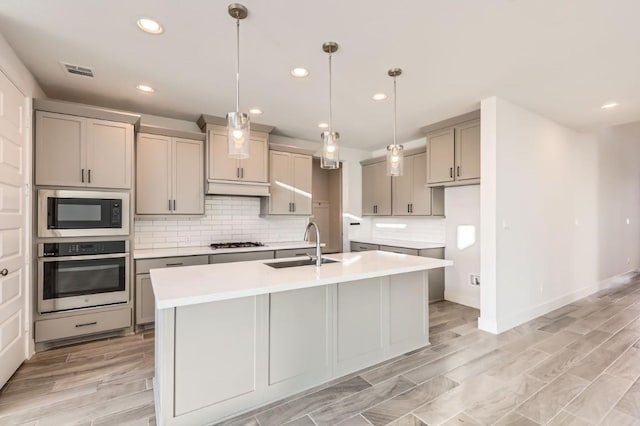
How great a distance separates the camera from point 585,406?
208 centimetres

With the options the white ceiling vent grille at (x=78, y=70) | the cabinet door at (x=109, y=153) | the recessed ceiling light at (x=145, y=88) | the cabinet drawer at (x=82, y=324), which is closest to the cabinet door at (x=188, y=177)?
the cabinet door at (x=109, y=153)

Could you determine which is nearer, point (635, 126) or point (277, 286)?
point (277, 286)

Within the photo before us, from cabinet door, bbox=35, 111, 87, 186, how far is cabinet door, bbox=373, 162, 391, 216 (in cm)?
426

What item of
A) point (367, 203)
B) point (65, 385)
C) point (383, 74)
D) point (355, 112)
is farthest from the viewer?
point (367, 203)

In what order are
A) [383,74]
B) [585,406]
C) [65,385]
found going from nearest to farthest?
1. [585,406]
2. [65,385]
3. [383,74]

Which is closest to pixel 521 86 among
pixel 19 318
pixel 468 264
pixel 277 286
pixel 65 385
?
pixel 468 264

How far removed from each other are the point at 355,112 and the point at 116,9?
259cm

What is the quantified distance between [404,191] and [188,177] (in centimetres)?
334

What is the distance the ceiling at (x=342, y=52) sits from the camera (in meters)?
1.92

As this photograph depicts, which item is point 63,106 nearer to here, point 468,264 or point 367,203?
point 367,203

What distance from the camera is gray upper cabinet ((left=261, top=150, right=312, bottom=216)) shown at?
4529mm

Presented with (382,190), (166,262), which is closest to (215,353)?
(166,262)

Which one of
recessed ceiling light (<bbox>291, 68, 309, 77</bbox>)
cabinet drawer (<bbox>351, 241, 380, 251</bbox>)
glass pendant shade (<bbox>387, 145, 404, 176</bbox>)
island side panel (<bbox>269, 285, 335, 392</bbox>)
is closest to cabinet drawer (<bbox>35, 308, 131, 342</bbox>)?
island side panel (<bbox>269, 285, 335, 392</bbox>)

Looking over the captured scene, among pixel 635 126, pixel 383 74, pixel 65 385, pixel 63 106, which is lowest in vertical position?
pixel 65 385
